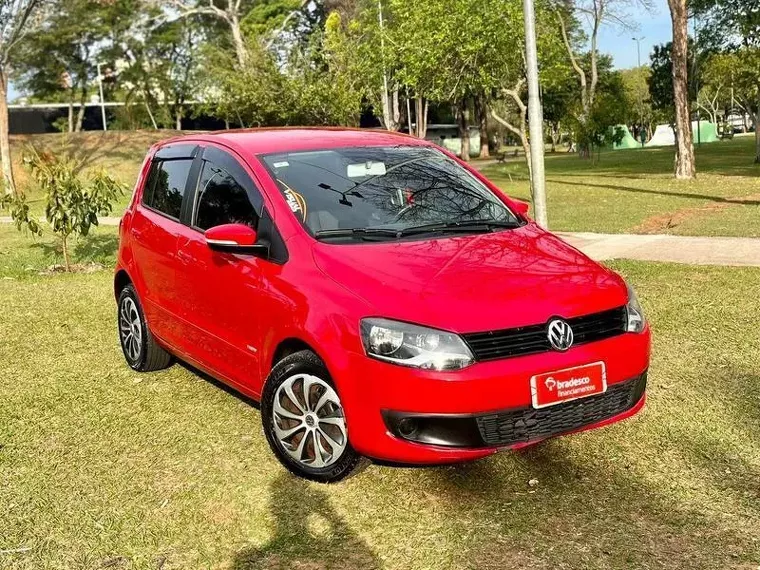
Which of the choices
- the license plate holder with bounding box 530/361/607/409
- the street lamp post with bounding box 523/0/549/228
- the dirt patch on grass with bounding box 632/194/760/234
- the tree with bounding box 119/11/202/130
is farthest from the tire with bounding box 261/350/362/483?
the tree with bounding box 119/11/202/130

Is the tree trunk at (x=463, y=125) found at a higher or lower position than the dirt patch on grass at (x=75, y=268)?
higher

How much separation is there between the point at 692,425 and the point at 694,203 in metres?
14.8

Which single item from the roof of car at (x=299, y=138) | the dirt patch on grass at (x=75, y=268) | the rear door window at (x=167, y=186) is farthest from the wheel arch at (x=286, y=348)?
the dirt patch on grass at (x=75, y=268)

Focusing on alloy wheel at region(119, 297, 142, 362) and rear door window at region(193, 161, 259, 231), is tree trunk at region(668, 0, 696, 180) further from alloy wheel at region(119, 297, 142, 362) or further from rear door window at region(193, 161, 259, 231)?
rear door window at region(193, 161, 259, 231)

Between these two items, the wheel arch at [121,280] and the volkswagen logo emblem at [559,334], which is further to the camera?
the wheel arch at [121,280]

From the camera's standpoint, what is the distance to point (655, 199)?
19906 millimetres

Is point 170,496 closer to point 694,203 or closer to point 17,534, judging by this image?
point 17,534

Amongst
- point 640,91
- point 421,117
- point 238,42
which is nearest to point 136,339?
point 238,42

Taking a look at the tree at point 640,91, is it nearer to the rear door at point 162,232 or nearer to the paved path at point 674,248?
the paved path at point 674,248

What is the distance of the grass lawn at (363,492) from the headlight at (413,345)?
0.71m

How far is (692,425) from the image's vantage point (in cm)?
478

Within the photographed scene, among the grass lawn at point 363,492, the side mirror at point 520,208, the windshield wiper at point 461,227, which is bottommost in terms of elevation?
the grass lawn at point 363,492

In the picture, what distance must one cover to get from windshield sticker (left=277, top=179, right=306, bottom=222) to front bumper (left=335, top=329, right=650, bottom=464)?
3.43 ft

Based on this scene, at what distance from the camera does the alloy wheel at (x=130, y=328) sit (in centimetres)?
621
